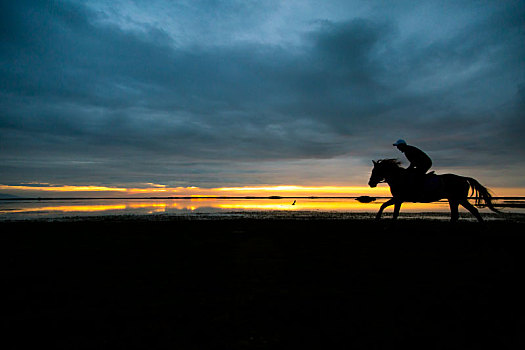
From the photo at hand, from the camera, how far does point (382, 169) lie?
45.0 ft

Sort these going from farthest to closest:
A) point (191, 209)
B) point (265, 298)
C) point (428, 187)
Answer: point (191, 209) < point (428, 187) < point (265, 298)

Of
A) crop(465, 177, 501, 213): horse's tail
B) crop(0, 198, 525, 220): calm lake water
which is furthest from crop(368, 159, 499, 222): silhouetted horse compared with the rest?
crop(0, 198, 525, 220): calm lake water

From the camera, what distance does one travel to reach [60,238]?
1128 cm

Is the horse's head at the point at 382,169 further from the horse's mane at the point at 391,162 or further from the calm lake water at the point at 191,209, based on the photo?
the calm lake water at the point at 191,209

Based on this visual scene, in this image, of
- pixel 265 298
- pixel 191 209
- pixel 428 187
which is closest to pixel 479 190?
pixel 428 187

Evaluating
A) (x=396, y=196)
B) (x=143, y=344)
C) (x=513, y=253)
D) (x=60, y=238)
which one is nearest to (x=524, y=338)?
(x=143, y=344)

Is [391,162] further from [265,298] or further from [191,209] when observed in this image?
[191,209]

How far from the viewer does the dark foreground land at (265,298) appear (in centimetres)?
327

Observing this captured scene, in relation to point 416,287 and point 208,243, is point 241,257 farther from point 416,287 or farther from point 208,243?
point 416,287

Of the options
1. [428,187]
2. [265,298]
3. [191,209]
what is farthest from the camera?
[191,209]

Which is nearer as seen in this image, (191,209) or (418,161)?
(418,161)

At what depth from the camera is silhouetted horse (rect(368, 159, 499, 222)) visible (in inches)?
501

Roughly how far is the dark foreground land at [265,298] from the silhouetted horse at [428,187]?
4.45m

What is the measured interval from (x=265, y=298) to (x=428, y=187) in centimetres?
1070
